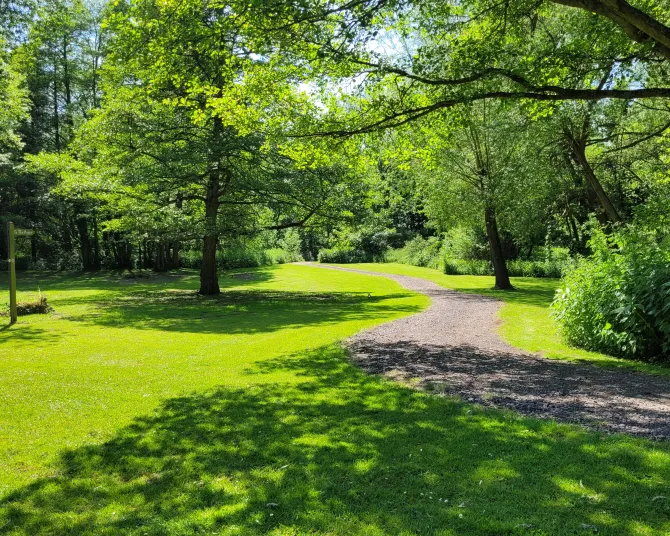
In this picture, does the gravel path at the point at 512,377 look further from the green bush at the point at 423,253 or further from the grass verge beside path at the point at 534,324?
the green bush at the point at 423,253

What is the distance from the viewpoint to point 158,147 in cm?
1827

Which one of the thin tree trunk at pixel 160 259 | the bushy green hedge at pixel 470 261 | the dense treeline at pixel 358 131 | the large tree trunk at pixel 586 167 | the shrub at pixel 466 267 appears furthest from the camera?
the thin tree trunk at pixel 160 259

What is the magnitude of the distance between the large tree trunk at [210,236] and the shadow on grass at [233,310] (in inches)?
24.3

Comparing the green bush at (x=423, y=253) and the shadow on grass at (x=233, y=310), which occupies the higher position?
the green bush at (x=423, y=253)

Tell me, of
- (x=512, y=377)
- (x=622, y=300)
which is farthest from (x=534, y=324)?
(x=512, y=377)

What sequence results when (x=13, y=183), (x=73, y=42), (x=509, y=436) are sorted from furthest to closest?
(x=73, y=42) → (x=13, y=183) → (x=509, y=436)

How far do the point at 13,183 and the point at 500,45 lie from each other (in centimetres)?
3266

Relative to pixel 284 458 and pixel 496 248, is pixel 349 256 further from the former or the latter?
pixel 284 458

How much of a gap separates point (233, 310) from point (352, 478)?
13583mm

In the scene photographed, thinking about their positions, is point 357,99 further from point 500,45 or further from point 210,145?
point 210,145

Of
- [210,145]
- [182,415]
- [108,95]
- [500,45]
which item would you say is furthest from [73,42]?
[182,415]

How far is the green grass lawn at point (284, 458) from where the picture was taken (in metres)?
3.56

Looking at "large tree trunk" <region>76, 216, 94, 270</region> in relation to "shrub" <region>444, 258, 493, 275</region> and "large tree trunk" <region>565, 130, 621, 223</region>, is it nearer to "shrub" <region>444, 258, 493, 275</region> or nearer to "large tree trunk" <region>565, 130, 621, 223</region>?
"shrub" <region>444, 258, 493, 275</region>

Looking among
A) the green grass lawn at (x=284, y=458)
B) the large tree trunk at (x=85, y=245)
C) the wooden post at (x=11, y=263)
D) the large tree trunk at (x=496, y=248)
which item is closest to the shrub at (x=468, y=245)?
the large tree trunk at (x=496, y=248)
